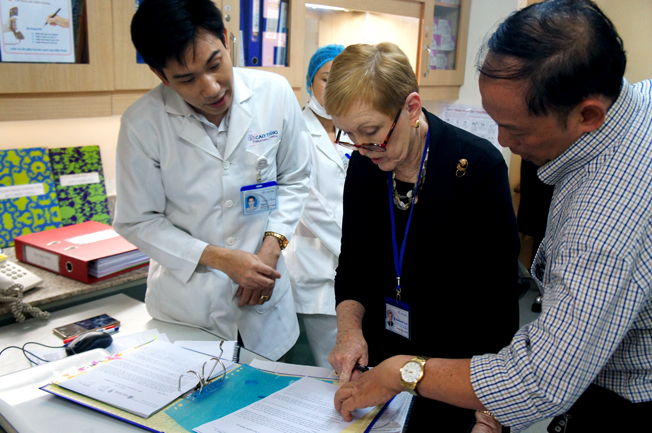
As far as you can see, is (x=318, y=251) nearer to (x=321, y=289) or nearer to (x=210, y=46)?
(x=321, y=289)

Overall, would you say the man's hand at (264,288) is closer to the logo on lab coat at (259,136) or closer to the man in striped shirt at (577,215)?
the logo on lab coat at (259,136)

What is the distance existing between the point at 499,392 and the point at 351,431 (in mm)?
311

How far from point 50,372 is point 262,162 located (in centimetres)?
82

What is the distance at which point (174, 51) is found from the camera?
1.31 metres

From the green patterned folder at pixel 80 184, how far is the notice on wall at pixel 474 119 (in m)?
2.58

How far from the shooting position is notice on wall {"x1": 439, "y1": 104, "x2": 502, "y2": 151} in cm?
374

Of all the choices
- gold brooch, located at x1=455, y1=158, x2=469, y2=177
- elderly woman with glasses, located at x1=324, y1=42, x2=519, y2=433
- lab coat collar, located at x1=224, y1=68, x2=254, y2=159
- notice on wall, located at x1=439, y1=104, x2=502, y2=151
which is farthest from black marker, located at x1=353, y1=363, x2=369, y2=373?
notice on wall, located at x1=439, y1=104, x2=502, y2=151

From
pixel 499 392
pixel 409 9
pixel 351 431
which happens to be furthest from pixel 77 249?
pixel 409 9

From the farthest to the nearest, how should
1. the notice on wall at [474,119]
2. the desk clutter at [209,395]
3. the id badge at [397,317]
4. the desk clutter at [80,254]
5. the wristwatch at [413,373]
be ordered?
the notice on wall at [474,119] < the desk clutter at [80,254] < the id badge at [397,317] < the desk clutter at [209,395] < the wristwatch at [413,373]

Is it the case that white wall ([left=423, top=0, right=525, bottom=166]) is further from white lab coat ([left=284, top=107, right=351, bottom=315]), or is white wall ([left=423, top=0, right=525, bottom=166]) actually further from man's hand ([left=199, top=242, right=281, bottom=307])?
man's hand ([left=199, top=242, right=281, bottom=307])

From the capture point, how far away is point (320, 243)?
2.20m

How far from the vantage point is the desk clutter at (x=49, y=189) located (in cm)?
211

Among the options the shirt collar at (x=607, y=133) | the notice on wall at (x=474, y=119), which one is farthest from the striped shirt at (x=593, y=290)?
the notice on wall at (x=474, y=119)

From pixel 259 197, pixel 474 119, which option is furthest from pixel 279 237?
pixel 474 119
